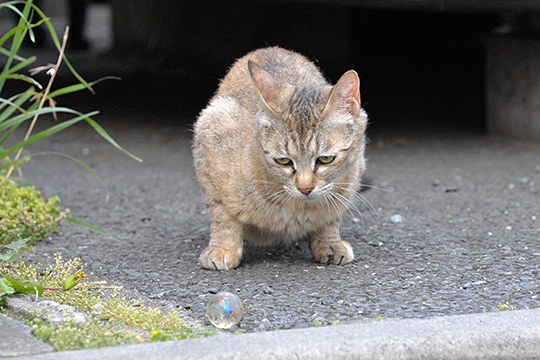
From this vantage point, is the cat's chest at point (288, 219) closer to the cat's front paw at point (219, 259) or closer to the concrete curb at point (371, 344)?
the cat's front paw at point (219, 259)

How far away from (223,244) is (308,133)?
0.70 meters

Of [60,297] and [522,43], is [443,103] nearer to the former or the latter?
[522,43]

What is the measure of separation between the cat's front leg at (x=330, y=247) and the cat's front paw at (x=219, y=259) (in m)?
0.37

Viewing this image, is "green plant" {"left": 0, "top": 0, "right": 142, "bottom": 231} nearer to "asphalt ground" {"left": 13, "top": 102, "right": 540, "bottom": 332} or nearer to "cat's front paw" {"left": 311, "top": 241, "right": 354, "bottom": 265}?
"asphalt ground" {"left": 13, "top": 102, "right": 540, "bottom": 332}

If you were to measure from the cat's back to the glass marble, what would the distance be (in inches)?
49.0

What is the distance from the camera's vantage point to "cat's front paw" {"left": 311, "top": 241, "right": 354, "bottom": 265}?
13.7 feet

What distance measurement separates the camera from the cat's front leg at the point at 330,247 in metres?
4.17

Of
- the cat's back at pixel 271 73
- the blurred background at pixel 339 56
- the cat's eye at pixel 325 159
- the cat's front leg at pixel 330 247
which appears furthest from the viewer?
the blurred background at pixel 339 56

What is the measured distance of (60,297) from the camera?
3.53 m

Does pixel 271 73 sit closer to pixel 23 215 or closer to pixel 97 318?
pixel 23 215

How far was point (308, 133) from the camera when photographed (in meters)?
3.81

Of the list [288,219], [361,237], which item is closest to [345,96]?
[288,219]

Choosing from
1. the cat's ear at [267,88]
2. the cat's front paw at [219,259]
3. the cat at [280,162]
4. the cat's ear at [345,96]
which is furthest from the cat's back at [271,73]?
the cat's front paw at [219,259]

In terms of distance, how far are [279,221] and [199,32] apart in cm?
698
